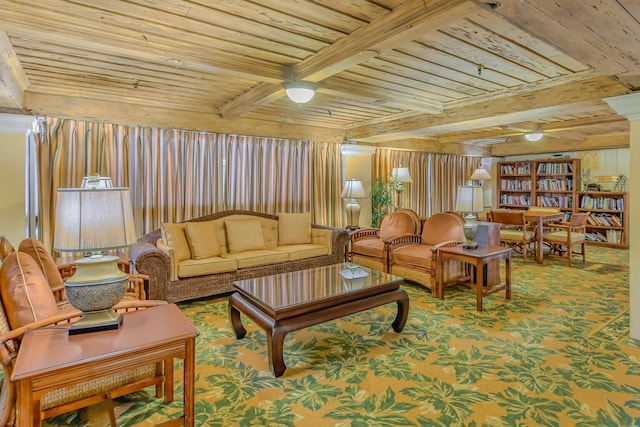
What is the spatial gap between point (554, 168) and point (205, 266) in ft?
26.0

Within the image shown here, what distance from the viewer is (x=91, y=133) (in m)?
4.17

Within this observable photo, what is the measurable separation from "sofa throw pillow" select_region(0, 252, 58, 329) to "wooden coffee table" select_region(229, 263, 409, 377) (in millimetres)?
1284

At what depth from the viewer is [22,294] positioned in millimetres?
1831

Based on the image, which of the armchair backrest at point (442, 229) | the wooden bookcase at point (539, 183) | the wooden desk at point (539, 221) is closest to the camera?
the armchair backrest at point (442, 229)

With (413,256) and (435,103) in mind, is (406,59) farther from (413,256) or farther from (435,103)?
(413,256)

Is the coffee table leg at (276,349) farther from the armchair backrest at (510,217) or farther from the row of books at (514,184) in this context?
the row of books at (514,184)

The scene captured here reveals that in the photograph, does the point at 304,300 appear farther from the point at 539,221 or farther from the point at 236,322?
the point at 539,221

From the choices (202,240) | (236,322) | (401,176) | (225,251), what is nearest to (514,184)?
(401,176)

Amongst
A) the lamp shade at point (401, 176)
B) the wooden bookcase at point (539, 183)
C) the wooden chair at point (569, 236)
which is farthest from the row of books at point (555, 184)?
the lamp shade at point (401, 176)

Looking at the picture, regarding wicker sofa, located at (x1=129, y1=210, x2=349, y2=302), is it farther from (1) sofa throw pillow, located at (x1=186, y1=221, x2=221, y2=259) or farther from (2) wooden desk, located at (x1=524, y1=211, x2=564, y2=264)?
(2) wooden desk, located at (x1=524, y1=211, x2=564, y2=264)

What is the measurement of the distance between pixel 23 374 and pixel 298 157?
189 inches

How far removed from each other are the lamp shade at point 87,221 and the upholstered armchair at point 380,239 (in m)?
3.63

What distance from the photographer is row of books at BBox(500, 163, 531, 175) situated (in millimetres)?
8434

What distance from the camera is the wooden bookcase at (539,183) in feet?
25.6
